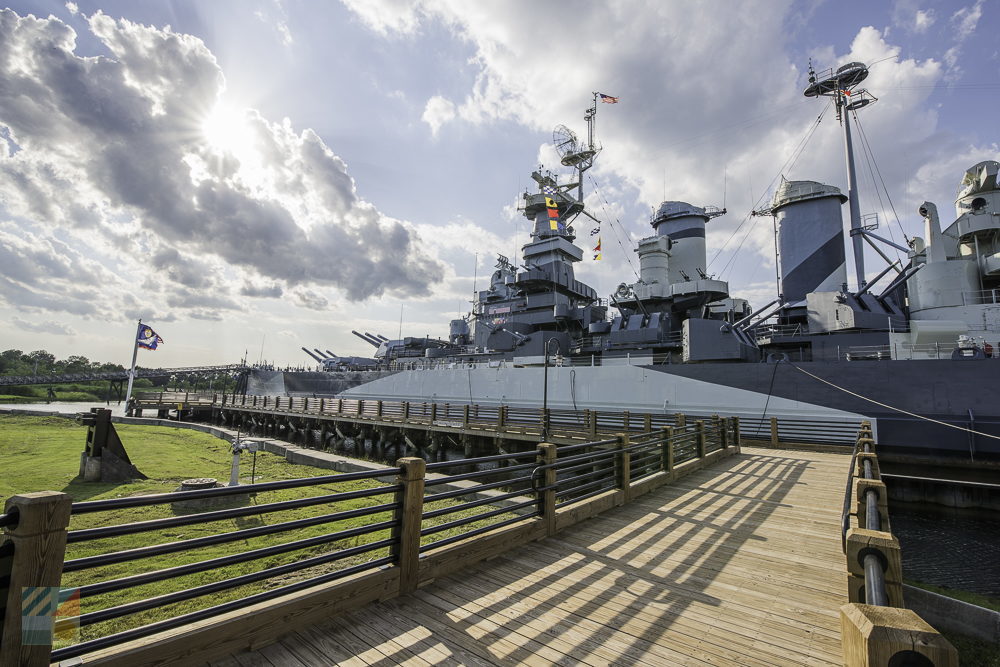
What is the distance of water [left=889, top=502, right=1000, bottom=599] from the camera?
303 inches

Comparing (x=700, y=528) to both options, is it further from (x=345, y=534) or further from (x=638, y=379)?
(x=638, y=379)

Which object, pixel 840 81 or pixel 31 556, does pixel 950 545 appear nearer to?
pixel 31 556

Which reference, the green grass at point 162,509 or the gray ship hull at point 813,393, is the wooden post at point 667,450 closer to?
the green grass at point 162,509

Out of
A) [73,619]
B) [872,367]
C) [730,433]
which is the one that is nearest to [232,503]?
[73,619]

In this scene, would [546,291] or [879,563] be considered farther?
[546,291]

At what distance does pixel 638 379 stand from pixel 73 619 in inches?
762

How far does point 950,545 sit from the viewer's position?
9336 mm

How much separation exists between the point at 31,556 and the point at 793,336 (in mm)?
21878

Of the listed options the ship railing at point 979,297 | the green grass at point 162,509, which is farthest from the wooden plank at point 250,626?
the ship railing at point 979,297

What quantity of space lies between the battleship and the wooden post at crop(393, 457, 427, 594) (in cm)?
696

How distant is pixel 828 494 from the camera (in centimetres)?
745

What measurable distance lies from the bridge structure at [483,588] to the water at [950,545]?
417 centimetres

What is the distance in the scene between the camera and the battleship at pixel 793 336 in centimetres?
1349

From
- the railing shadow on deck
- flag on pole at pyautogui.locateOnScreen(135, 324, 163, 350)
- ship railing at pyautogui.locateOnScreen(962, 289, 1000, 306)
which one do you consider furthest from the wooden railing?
flag on pole at pyautogui.locateOnScreen(135, 324, 163, 350)
